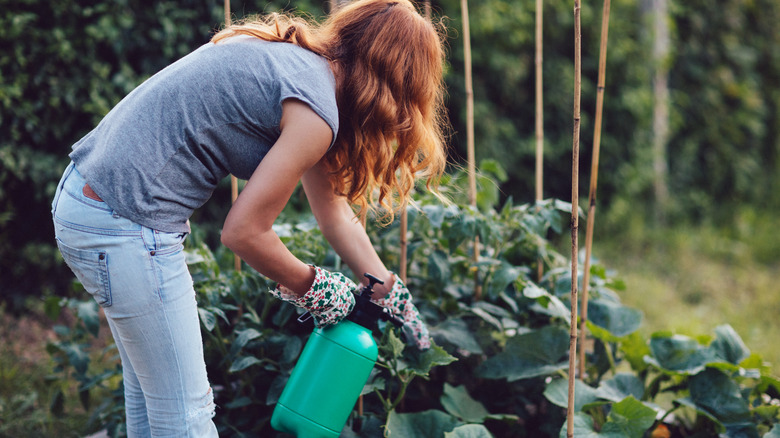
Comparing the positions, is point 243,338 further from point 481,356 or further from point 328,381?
point 481,356

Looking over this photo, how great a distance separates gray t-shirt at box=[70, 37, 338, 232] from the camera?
4.05 ft

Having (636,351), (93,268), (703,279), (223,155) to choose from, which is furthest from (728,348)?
(703,279)

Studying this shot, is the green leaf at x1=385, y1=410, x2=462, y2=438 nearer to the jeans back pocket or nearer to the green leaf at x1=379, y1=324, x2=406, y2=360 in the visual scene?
the green leaf at x1=379, y1=324, x2=406, y2=360

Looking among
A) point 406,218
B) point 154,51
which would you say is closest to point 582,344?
point 406,218

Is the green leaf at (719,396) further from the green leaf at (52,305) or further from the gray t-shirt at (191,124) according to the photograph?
the green leaf at (52,305)

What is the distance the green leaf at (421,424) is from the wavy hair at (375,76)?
688 mm

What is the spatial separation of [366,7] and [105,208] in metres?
0.71

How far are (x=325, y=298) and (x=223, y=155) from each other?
39 cm

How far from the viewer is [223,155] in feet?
4.34

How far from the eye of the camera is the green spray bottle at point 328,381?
1.49m

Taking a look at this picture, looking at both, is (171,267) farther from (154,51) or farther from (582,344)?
(154,51)

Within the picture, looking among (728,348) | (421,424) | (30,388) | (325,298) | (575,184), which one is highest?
(575,184)

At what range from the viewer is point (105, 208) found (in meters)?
1.24

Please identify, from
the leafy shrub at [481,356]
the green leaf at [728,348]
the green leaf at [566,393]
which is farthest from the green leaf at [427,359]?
the green leaf at [728,348]
